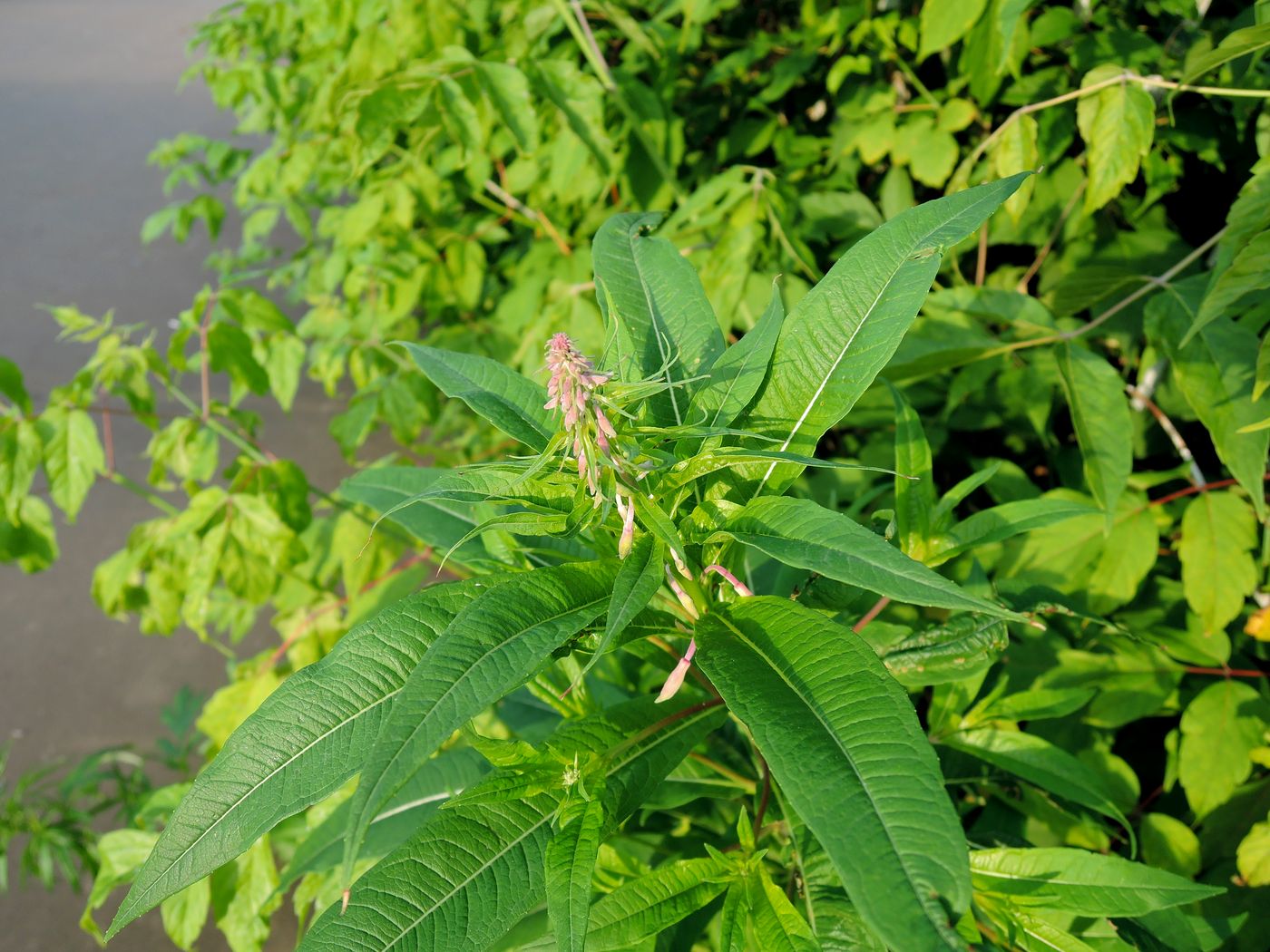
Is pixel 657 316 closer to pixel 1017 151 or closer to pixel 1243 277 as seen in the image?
pixel 1243 277

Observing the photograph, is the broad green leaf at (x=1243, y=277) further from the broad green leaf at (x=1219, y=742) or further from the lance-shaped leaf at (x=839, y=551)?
the broad green leaf at (x=1219, y=742)

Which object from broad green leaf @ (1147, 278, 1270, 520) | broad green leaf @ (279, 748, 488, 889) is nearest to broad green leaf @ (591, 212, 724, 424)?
broad green leaf @ (279, 748, 488, 889)

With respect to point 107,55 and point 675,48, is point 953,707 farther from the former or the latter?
point 107,55

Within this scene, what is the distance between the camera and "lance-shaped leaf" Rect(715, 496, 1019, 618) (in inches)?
20.5

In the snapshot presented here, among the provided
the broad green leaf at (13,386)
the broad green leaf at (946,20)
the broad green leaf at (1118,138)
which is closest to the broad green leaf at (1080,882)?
the broad green leaf at (1118,138)

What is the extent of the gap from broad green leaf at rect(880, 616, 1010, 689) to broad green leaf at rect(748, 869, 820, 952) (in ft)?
0.76

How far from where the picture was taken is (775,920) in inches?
28.1

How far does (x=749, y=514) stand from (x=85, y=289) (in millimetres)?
5466

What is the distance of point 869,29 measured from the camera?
173 cm

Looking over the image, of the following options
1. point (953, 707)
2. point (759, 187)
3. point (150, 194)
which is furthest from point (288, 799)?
point (150, 194)

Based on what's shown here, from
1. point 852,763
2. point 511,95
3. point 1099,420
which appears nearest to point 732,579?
point 852,763

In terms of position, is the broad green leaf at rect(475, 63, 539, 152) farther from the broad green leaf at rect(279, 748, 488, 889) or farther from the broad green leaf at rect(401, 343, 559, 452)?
the broad green leaf at rect(279, 748, 488, 889)

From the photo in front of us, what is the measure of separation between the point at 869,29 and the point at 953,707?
1.36 m

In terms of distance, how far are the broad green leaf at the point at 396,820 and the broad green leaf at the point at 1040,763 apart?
549mm
